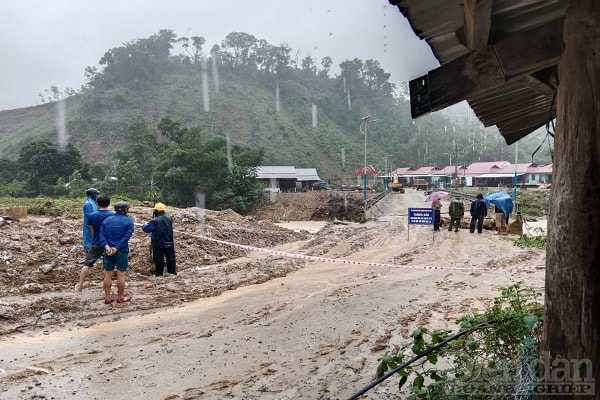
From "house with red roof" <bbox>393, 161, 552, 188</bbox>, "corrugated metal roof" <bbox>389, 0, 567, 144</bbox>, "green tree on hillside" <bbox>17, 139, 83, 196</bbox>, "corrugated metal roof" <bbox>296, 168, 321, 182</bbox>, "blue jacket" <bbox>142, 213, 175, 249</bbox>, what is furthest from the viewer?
"house with red roof" <bbox>393, 161, 552, 188</bbox>

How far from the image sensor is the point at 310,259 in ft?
40.1

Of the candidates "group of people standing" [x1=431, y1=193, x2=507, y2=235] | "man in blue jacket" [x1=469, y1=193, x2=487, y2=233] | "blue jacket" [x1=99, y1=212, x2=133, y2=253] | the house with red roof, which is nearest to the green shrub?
"blue jacket" [x1=99, y1=212, x2=133, y2=253]

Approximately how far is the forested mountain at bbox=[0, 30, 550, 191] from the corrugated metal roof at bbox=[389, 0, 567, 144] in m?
67.3

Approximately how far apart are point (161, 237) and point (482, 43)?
7.57 m

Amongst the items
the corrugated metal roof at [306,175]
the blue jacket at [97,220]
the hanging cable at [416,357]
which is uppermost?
the corrugated metal roof at [306,175]

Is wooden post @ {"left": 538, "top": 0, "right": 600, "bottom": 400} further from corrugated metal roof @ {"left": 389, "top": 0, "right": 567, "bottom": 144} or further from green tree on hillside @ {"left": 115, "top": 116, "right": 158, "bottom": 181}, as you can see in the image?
green tree on hillside @ {"left": 115, "top": 116, "right": 158, "bottom": 181}

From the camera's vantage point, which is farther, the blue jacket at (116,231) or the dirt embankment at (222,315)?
the blue jacket at (116,231)

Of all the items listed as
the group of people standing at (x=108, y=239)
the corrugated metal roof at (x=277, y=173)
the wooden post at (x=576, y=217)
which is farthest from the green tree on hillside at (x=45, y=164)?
the wooden post at (x=576, y=217)

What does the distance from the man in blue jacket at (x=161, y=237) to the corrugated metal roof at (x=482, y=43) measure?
22.3 feet

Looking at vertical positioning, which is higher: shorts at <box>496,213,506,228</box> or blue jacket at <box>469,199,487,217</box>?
blue jacket at <box>469,199,487,217</box>

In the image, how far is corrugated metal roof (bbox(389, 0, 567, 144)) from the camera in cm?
240

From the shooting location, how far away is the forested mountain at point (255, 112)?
82.3 metres

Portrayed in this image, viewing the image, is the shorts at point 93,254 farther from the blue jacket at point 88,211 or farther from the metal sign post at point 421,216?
the metal sign post at point 421,216

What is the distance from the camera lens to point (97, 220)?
712 cm
